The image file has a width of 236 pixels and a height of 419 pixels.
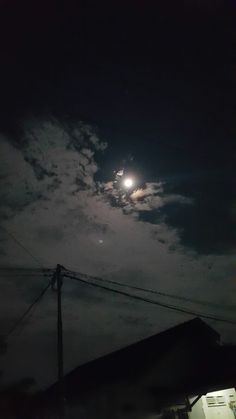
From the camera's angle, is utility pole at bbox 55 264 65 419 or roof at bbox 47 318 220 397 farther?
roof at bbox 47 318 220 397

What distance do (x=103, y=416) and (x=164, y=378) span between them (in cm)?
415

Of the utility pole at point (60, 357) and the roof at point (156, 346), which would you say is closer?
the utility pole at point (60, 357)

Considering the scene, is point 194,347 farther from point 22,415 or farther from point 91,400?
point 22,415

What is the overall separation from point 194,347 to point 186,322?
191 cm

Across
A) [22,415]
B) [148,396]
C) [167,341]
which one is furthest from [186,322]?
[22,415]

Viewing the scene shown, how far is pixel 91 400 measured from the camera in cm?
2058

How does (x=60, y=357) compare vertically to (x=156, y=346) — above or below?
below

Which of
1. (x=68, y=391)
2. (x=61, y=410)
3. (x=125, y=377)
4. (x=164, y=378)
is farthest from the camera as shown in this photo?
(x=68, y=391)

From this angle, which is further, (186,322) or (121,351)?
(121,351)

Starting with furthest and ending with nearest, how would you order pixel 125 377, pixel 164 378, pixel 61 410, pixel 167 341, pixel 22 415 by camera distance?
1. pixel 22 415
2. pixel 167 341
3. pixel 125 377
4. pixel 164 378
5. pixel 61 410

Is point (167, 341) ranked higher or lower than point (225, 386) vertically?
higher

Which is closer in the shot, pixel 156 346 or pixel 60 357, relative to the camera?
pixel 60 357

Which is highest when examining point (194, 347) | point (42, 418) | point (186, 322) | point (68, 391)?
point (186, 322)

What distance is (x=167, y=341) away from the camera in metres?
21.8
